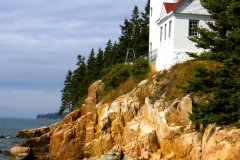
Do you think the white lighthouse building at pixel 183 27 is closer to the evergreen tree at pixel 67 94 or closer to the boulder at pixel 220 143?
the boulder at pixel 220 143

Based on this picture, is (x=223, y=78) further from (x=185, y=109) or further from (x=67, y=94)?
(x=67, y=94)

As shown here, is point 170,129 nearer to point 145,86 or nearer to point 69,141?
point 145,86

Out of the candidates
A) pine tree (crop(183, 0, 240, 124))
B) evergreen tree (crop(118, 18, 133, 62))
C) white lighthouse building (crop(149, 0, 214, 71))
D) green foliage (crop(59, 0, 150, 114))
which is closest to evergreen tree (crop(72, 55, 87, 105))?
green foliage (crop(59, 0, 150, 114))

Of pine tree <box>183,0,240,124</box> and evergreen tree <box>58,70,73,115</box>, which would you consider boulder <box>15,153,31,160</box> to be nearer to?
pine tree <box>183,0,240,124</box>

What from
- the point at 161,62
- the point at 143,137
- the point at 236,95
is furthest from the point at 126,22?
the point at 236,95

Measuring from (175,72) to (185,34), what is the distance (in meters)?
4.18

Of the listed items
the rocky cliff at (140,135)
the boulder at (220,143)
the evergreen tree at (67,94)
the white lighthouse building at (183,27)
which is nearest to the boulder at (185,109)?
the rocky cliff at (140,135)

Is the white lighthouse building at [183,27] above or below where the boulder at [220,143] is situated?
above

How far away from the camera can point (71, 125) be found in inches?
1006

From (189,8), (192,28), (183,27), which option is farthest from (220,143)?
(189,8)

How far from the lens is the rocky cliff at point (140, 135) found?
14.1 metres

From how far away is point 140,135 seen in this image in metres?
18.8

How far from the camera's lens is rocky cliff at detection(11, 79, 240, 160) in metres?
14.1

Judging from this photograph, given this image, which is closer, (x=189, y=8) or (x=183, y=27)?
(x=183, y=27)
